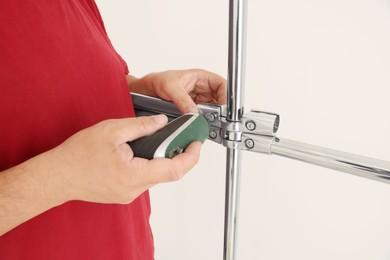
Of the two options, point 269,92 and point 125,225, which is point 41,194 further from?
→ point 269,92

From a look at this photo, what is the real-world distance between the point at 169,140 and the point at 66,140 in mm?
95

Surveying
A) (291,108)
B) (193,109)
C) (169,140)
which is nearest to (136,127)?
(169,140)

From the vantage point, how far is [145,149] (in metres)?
0.37

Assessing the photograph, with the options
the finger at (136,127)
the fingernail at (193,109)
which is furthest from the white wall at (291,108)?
the finger at (136,127)

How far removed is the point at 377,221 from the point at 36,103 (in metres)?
0.95

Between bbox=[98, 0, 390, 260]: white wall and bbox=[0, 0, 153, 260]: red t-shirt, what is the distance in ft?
1.46

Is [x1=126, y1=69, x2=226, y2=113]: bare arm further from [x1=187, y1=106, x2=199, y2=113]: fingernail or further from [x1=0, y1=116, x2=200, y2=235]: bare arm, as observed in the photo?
[x1=0, y1=116, x2=200, y2=235]: bare arm

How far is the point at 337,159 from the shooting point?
1.50 ft

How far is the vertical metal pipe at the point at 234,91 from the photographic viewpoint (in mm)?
476

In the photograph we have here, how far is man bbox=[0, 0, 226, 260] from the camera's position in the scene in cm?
36

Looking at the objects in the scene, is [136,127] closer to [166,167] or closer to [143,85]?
[166,167]

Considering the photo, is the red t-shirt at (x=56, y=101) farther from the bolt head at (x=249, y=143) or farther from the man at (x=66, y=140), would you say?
the bolt head at (x=249, y=143)

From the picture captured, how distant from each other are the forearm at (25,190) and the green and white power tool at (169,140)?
82 millimetres

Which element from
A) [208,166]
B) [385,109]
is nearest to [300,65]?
[385,109]
